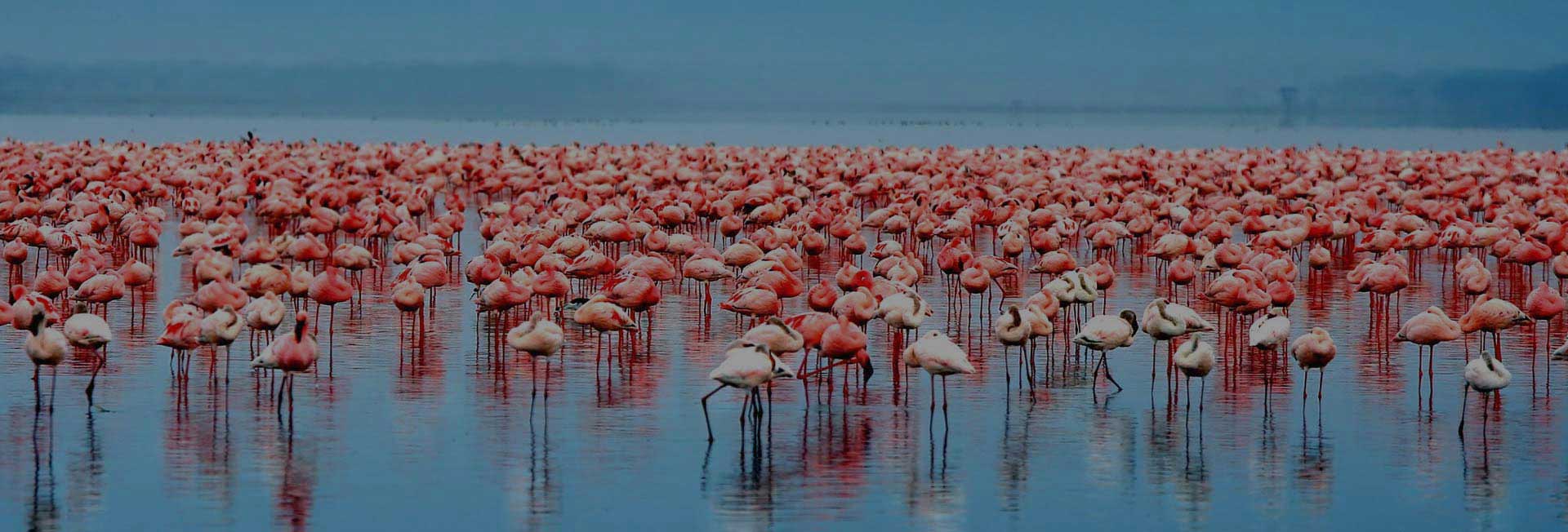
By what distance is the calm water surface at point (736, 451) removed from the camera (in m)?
11.4

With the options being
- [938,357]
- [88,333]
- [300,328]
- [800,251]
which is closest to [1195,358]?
[938,357]

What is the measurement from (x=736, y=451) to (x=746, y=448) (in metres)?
0.11

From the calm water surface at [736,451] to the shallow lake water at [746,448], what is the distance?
0.03 metres

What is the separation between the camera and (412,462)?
12.5 meters

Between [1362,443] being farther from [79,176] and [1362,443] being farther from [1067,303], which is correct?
[79,176]

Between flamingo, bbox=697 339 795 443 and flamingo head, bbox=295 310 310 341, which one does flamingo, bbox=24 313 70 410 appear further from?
flamingo, bbox=697 339 795 443

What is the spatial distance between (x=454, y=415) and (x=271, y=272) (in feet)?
13.6

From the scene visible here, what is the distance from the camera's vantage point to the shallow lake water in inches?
447

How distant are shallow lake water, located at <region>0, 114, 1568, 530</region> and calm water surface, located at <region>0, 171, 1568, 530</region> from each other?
25 mm

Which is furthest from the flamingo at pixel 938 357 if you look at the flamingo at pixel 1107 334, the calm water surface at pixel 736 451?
the flamingo at pixel 1107 334

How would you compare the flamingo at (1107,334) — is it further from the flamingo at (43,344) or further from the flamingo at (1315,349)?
the flamingo at (43,344)

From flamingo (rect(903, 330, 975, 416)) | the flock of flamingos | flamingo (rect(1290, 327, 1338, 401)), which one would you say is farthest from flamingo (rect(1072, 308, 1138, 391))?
flamingo (rect(903, 330, 975, 416))

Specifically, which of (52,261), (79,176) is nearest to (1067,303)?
(52,261)

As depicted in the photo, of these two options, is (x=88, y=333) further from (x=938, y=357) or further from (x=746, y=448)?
(x=938, y=357)
